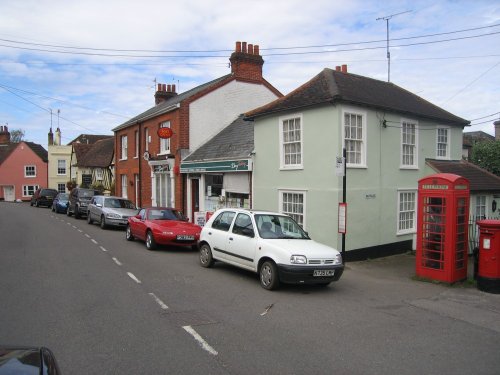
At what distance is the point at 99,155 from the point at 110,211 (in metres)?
26.8

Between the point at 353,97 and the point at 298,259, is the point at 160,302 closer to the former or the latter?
the point at 298,259

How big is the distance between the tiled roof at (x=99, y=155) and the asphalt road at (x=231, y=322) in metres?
31.1

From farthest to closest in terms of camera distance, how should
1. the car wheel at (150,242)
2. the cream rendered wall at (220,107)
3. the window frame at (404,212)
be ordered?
the cream rendered wall at (220,107) → the window frame at (404,212) → the car wheel at (150,242)

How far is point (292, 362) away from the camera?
4941 millimetres

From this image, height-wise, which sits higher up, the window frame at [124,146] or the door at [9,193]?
the window frame at [124,146]

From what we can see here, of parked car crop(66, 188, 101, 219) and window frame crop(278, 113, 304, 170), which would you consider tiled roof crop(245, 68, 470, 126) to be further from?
parked car crop(66, 188, 101, 219)

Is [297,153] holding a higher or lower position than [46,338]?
higher

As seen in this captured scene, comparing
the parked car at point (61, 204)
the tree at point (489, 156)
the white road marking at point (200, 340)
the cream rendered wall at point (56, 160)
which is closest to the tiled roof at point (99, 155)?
the parked car at point (61, 204)

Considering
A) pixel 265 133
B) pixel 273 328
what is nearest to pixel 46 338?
pixel 273 328

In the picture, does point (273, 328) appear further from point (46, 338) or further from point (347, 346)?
point (46, 338)

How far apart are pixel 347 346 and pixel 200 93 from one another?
18.1 metres

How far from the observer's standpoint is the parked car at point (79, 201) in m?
25.9

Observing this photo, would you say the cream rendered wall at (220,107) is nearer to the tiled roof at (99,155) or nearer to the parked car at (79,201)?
the parked car at (79,201)

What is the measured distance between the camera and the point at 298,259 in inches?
328
